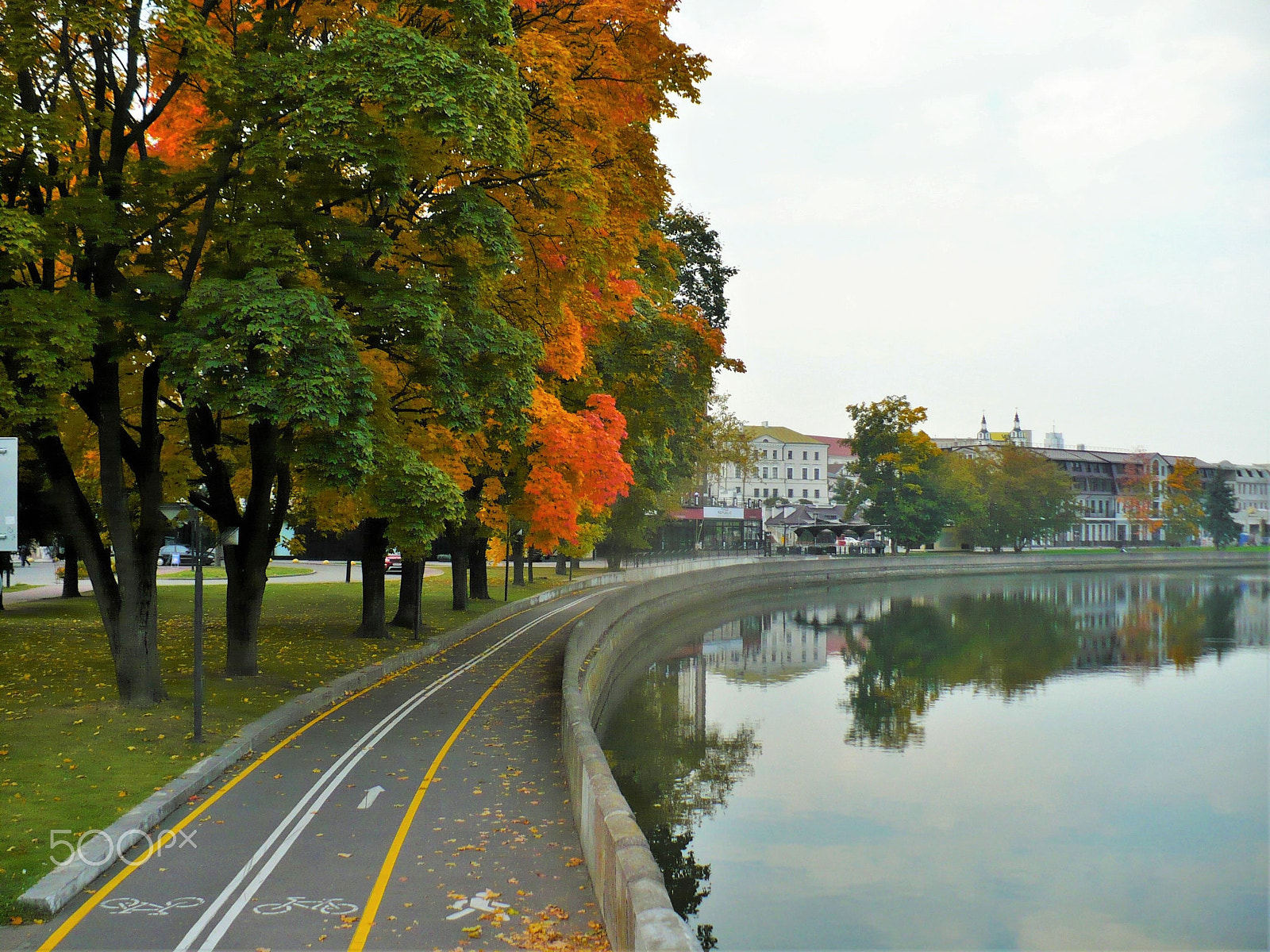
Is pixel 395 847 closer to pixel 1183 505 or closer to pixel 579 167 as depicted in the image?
pixel 579 167

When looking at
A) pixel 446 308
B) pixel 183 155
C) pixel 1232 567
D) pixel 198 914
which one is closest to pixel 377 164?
pixel 446 308

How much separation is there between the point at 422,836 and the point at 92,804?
3725mm

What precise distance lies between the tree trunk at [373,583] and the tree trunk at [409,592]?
93cm

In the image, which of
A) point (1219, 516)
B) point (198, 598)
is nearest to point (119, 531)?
point (198, 598)

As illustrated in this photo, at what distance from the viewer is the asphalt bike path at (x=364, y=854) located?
27.9 feet

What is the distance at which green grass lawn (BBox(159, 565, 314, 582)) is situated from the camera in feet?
183

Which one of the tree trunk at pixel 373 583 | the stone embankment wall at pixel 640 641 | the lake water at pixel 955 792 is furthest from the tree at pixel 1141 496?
the tree trunk at pixel 373 583

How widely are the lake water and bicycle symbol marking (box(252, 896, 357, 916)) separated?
5.51m

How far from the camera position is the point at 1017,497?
97.7 m

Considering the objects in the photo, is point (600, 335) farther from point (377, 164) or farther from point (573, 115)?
point (377, 164)

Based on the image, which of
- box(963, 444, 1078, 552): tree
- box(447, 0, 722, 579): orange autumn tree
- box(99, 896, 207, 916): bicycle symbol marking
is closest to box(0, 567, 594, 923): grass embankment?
box(99, 896, 207, 916): bicycle symbol marking

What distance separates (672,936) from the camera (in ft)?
21.8

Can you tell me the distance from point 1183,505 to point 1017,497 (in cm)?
3514

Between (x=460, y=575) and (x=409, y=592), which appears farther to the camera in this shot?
(x=460, y=575)
